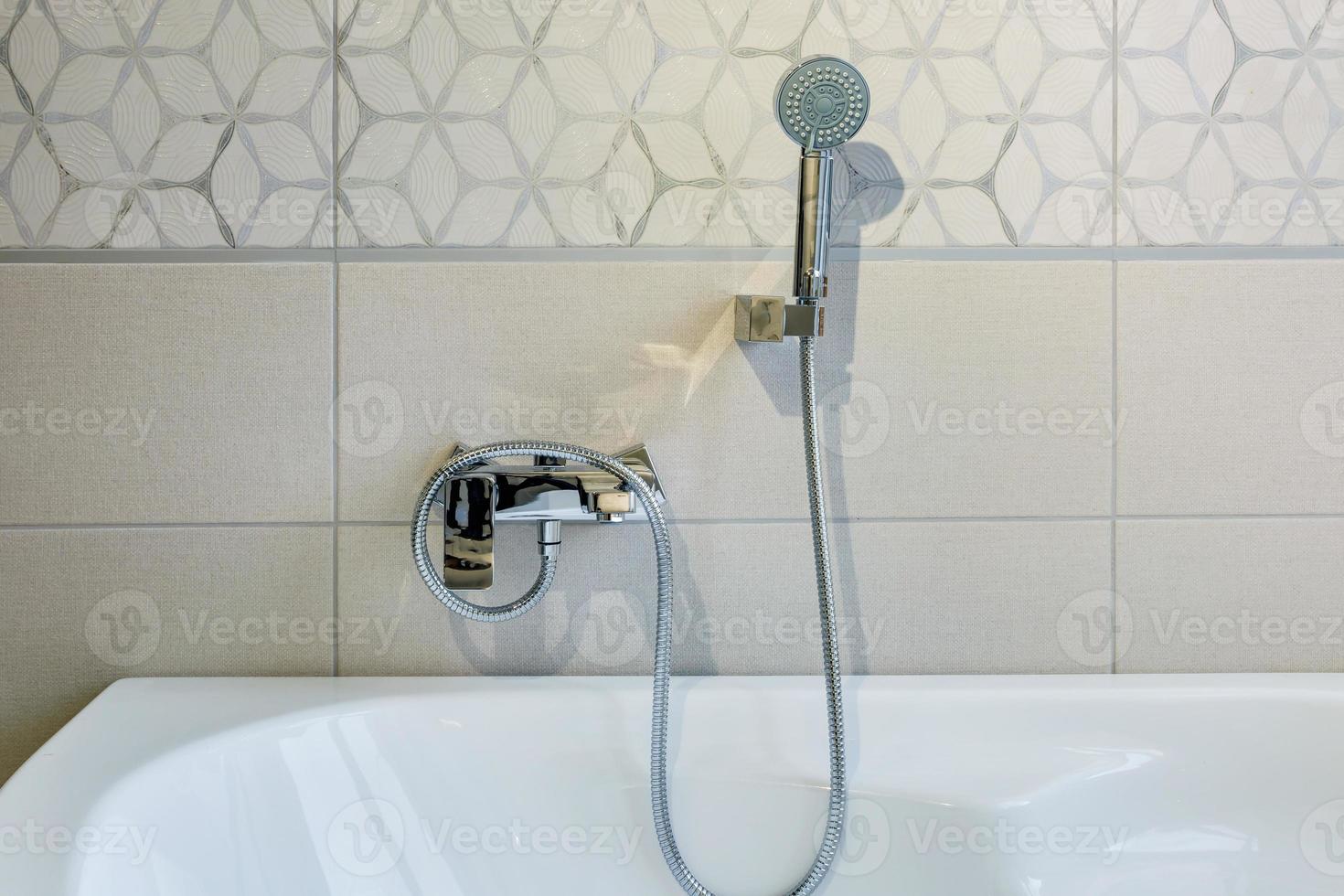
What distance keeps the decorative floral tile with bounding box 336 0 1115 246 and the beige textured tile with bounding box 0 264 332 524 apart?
129 mm

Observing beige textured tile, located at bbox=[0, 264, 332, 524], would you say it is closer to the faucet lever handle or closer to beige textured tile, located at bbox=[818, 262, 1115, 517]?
the faucet lever handle

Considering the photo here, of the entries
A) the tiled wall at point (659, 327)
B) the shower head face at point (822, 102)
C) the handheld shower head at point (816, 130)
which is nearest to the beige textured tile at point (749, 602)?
the tiled wall at point (659, 327)

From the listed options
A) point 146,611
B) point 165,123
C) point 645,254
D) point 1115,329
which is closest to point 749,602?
point 645,254

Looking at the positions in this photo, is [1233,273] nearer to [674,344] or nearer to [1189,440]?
[1189,440]

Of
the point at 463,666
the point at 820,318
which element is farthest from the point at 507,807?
the point at 820,318

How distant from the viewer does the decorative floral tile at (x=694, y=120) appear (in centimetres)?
90

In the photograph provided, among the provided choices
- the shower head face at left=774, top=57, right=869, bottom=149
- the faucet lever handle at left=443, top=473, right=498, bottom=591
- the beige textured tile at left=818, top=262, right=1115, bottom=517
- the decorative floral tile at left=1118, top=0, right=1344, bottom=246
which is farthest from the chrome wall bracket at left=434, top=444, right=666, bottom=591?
the decorative floral tile at left=1118, top=0, right=1344, bottom=246

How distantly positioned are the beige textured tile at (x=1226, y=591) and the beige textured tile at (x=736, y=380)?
0.10 m

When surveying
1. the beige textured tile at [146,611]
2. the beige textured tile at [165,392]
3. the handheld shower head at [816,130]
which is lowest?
the beige textured tile at [146,611]

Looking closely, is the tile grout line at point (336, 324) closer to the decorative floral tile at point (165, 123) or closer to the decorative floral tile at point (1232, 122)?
the decorative floral tile at point (165, 123)

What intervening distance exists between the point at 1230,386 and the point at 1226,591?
0.23m

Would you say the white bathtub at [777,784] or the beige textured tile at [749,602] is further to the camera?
the beige textured tile at [749,602]

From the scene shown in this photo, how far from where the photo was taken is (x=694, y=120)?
0.91 meters

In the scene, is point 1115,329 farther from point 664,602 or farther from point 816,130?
point 664,602
